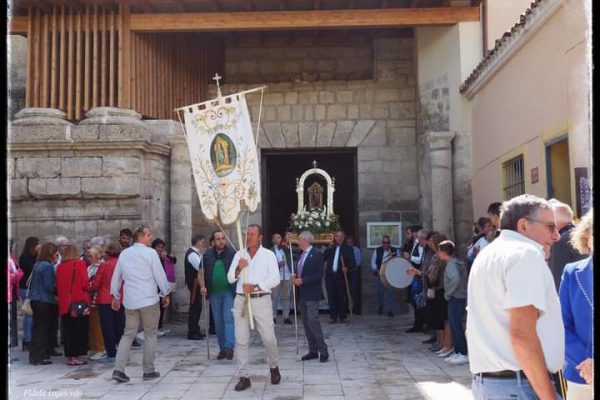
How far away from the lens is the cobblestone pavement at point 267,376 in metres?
6.04

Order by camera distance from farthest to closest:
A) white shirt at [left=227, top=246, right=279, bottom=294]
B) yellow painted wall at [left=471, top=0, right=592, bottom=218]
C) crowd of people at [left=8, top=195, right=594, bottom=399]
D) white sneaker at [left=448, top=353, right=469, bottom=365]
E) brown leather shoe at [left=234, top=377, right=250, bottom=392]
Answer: white sneaker at [left=448, top=353, right=469, bottom=365], yellow painted wall at [left=471, top=0, right=592, bottom=218], white shirt at [left=227, top=246, right=279, bottom=294], brown leather shoe at [left=234, top=377, right=250, bottom=392], crowd of people at [left=8, top=195, right=594, bottom=399]

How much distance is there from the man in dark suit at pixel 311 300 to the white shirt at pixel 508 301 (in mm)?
4775

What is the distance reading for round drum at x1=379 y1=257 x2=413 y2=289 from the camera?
9773 millimetres

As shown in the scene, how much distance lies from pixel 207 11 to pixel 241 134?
543cm

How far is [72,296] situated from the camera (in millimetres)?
7566

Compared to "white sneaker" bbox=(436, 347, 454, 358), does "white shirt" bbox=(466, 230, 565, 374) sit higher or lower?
higher

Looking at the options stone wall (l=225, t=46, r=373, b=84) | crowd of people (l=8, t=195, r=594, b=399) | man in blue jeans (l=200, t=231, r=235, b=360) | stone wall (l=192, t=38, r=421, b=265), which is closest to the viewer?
crowd of people (l=8, t=195, r=594, b=399)

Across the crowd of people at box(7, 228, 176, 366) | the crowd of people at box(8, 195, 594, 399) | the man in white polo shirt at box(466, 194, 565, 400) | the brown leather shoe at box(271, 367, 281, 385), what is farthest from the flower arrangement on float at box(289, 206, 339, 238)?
the man in white polo shirt at box(466, 194, 565, 400)

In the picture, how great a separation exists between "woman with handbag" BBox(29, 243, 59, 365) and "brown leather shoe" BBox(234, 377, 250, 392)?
111 inches

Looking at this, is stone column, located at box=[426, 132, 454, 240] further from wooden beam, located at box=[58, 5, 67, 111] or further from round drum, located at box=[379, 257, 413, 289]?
wooden beam, located at box=[58, 5, 67, 111]

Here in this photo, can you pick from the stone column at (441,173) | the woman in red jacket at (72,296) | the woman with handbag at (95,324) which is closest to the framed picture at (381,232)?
the stone column at (441,173)

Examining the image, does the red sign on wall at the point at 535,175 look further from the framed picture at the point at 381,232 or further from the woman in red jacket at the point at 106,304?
the woman in red jacket at the point at 106,304

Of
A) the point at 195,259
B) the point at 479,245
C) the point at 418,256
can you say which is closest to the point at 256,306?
the point at 479,245

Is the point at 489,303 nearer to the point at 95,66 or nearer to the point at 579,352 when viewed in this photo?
the point at 579,352
